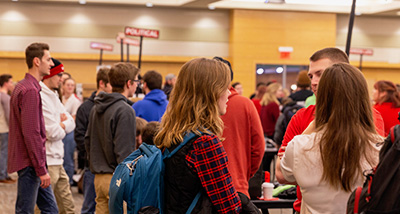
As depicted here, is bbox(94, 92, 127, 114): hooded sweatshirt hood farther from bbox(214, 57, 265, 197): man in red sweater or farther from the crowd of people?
bbox(214, 57, 265, 197): man in red sweater

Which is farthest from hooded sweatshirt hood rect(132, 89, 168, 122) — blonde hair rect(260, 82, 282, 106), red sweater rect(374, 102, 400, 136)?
blonde hair rect(260, 82, 282, 106)

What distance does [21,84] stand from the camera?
413 centimetres

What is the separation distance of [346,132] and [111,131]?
2377 millimetres

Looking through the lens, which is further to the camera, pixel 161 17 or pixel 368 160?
pixel 161 17

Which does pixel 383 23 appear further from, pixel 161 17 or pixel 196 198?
pixel 196 198

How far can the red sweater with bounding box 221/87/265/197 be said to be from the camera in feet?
11.7

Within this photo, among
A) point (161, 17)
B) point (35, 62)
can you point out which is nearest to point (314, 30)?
point (161, 17)

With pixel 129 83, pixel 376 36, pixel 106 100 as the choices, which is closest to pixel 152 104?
pixel 129 83

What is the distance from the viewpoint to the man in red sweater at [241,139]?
3570 millimetres

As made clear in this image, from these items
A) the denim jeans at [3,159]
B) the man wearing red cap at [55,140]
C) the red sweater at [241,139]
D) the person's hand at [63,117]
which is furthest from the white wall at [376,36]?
the red sweater at [241,139]

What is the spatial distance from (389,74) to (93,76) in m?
11.0

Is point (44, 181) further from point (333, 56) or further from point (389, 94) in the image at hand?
point (389, 94)

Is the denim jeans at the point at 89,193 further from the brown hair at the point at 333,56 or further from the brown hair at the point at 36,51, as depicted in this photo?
the brown hair at the point at 333,56

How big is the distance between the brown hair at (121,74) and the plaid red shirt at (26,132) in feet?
1.93
